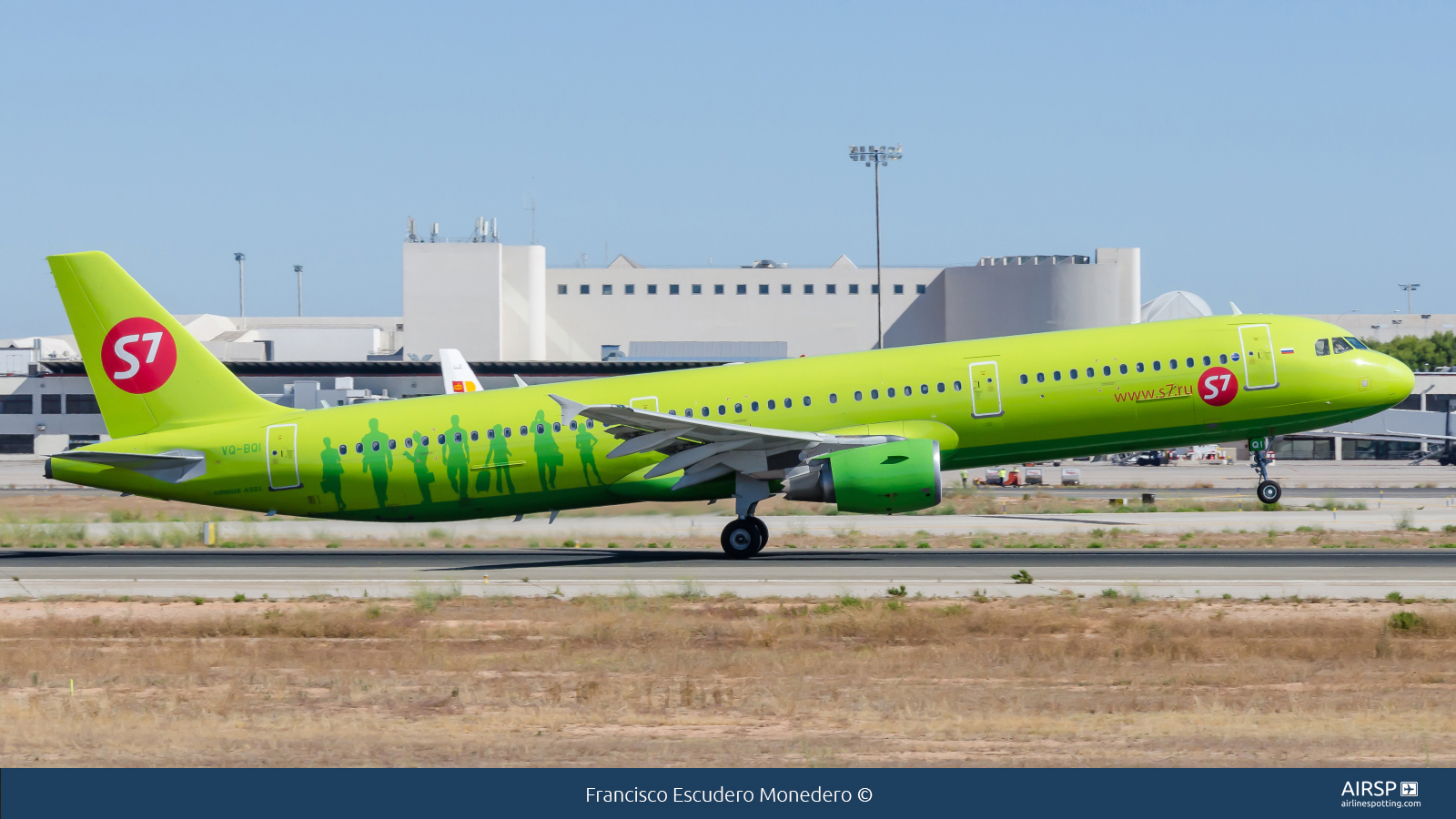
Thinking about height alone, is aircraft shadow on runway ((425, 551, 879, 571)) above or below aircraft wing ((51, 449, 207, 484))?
below

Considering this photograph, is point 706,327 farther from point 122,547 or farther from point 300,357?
point 122,547

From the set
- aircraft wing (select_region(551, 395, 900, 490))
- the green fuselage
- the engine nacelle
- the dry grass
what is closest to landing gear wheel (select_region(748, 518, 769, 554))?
the green fuselage

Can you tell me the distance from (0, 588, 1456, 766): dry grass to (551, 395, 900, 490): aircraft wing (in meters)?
6.13

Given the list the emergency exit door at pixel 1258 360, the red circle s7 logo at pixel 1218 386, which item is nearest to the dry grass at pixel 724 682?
the red circle s7 logo at pixel 1218 386

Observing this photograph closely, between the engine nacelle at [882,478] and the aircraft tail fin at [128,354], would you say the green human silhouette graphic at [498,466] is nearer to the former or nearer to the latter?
the aircraft tail fin at [128,354]

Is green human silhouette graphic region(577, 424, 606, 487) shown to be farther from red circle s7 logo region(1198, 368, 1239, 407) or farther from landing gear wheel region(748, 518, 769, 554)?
red circle s7 logo region(1198, 368, 1239, 407)

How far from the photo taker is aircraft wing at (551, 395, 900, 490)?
29828 mm

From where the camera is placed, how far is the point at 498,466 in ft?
104

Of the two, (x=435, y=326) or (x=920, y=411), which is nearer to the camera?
(x=920, y=411)

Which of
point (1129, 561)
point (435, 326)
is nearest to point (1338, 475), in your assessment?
point (1129, 561)

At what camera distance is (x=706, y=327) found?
5187 inches

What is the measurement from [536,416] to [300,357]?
113 meters

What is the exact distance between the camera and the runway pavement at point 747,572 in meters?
25.6

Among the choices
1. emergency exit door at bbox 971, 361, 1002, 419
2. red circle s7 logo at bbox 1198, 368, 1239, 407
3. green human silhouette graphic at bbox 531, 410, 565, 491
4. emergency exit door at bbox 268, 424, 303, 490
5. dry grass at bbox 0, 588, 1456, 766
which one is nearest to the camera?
dry grass at bbox 0, 588, 1456, 766
